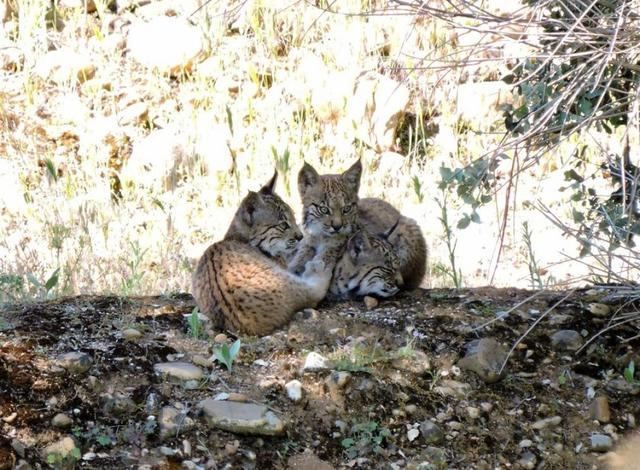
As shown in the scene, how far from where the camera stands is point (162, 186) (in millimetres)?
11188

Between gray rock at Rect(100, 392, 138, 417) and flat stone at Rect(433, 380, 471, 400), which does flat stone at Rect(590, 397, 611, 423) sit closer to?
flat stone at Rect(433, 380, 471, 400)

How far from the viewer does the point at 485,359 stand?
213 inches

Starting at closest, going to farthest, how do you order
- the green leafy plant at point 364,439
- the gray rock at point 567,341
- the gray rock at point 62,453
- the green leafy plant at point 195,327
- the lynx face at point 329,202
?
the gray rock at point 62,453
the green leafy plant at point 364,439
the green leafy plant at point 195,327
the gray rock at point 567,341
the lynx face at point 329,202

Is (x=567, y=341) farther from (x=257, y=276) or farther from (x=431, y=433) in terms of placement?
(x=257, y=276)

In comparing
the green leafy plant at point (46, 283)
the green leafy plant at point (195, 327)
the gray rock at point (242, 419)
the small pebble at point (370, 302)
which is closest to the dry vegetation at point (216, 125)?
the green leafy plant at point (46, 283)

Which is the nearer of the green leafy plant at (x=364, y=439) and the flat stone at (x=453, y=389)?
the green leafy plant at (x=364, y=439)

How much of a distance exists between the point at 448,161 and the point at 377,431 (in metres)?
6.66

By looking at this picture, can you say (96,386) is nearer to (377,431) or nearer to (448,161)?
(377,431)

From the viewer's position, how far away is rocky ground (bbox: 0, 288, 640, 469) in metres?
4.62

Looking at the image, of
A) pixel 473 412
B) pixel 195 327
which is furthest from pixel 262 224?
pixel 473 412

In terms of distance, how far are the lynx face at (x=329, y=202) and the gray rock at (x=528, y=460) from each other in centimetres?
277

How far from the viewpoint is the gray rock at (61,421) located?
4539mm

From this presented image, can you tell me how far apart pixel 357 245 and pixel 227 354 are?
Answer: 1.94 meters

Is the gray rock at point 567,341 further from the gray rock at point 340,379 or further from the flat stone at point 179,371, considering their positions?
the flat stone at point 179,371
